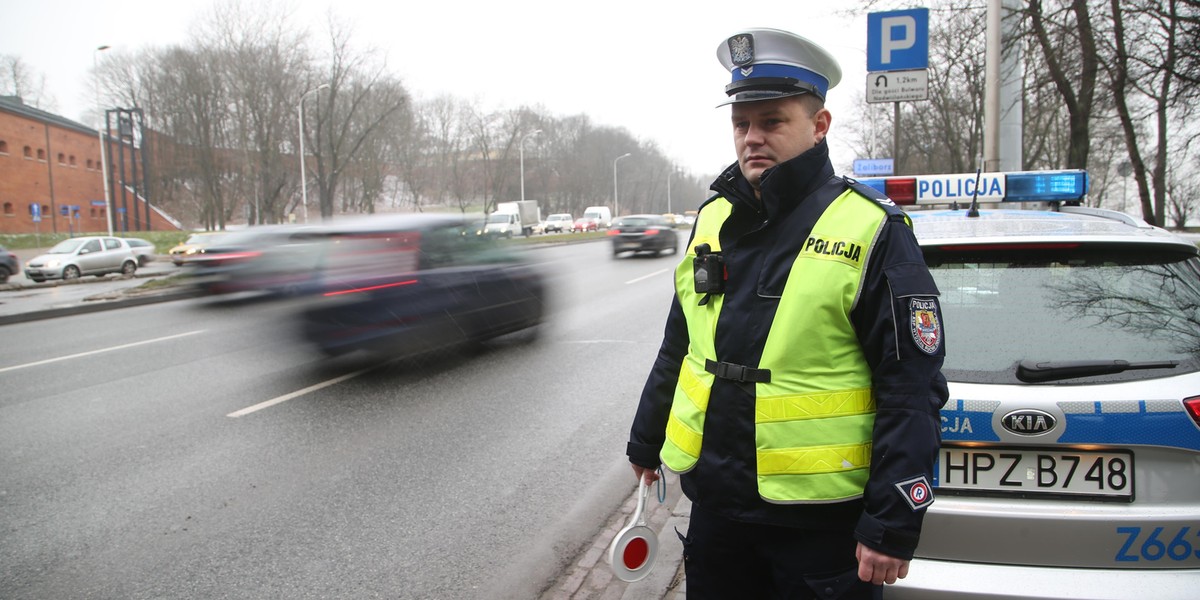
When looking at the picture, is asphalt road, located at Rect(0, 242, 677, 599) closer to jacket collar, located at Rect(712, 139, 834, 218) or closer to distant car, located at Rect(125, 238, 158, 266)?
jacket collar, located at Rect(712, 139, 834, 218)

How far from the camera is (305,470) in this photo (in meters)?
5.19

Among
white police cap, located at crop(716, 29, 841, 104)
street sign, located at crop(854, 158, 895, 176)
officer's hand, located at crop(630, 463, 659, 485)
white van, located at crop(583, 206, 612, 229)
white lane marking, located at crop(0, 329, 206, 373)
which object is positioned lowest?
white lane marking, located at crop(0, 329, 206, 373)

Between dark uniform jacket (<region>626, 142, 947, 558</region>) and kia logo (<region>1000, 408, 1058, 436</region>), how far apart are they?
78cm

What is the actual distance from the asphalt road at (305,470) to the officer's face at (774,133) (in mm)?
2368

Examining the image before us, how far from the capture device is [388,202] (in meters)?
74.4

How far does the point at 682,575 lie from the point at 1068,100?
561 inches

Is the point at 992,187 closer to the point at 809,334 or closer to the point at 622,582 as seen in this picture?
the point at 622,582

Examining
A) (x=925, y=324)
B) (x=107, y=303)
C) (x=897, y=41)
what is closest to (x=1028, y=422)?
(x=925, y=324)

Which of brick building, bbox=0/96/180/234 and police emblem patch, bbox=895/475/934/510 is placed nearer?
police emblem patch, bbox=895/475/934/510

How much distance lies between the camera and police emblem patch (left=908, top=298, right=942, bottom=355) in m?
1.68

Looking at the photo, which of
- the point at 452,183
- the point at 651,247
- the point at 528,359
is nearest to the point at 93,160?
the point at 452,183

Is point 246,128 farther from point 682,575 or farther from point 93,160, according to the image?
point 682,575

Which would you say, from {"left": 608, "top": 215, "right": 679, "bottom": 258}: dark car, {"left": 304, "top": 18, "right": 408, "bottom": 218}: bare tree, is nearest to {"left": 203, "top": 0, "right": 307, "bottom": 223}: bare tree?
{"left": 304, "top": 18, "right": 408, "bottom": 218}: bare tree

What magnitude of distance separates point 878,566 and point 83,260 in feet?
98.6
